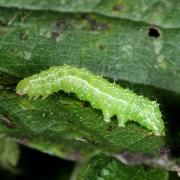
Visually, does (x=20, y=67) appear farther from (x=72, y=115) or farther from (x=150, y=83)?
(x=150, y=83)

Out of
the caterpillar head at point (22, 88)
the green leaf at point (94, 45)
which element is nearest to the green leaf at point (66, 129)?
the caterpillar head at point (22, 88)

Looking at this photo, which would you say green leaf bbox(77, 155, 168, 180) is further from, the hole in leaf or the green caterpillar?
the hole in leaf

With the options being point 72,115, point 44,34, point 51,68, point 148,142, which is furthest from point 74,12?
point 148,142

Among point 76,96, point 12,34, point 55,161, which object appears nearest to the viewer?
point 76,96

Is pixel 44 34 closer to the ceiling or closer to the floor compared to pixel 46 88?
closer to the ceiling

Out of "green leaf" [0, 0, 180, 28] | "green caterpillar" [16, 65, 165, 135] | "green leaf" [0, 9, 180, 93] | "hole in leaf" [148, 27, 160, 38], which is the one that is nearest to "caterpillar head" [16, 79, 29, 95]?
"green caterpillar" [16, 65, 165, 135]

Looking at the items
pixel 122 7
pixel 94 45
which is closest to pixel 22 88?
pixel 94 45
